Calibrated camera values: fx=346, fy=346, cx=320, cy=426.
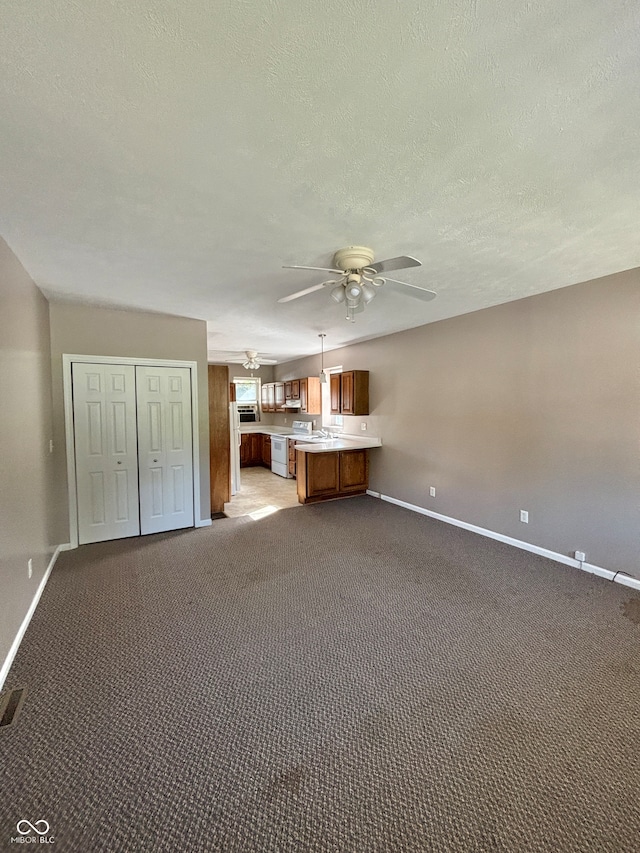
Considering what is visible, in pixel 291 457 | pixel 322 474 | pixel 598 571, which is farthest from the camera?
pixel 291 457

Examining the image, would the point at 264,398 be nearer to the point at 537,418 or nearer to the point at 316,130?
the point at 537,418

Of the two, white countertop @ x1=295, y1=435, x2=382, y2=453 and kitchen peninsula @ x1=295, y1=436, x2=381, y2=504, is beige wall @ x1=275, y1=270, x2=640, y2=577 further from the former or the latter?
kitchen peninsula @ x1=295, y1=436, x2=381, y2=504

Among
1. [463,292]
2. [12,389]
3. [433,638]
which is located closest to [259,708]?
[433,638]

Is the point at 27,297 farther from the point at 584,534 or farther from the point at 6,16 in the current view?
the point at 584,534

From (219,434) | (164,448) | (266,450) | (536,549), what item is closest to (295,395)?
(266,450)

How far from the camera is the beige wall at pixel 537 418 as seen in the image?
2984 millimetres

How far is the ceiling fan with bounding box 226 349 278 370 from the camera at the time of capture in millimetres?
6996

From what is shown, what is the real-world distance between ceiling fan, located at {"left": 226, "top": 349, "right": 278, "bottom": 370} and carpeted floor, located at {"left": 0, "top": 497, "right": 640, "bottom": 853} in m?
4.74

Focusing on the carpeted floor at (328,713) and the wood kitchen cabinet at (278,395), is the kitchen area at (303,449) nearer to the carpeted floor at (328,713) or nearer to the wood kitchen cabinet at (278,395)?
the wood kitchen cabinet at (278,395)

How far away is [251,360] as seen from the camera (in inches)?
285

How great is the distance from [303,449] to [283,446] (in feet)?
7.29

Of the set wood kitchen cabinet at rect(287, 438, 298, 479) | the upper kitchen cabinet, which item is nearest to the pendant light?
the upper kitchen cabinet

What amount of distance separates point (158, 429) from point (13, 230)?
2406 mm

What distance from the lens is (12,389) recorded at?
2318 mm
